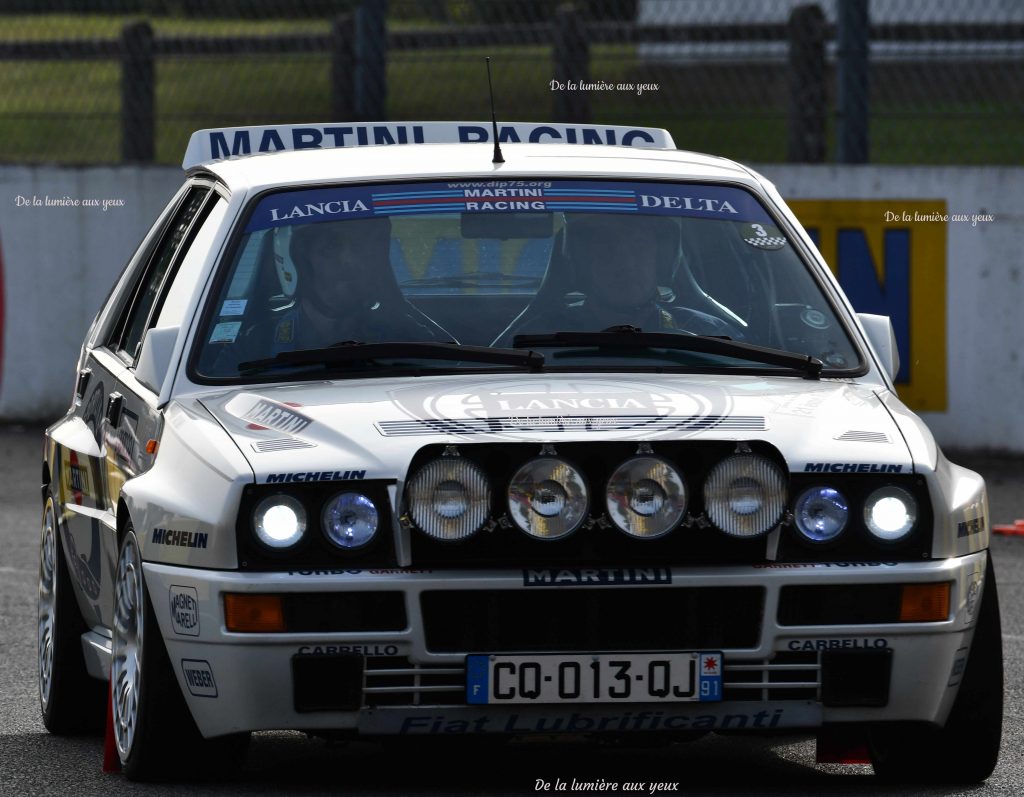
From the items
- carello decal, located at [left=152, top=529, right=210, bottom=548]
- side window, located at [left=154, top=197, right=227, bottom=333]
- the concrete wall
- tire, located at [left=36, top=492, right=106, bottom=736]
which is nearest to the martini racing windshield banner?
side window, located at [left=154, top=197, right=227, bottom=333]

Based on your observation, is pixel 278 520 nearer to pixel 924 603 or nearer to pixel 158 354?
pixel 158 354

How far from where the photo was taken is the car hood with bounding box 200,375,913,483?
4.79 m

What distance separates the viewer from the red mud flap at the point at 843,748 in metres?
5.34

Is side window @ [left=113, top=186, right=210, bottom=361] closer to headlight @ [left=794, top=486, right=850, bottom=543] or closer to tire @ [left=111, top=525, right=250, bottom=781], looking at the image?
tire @ [left=111, top=525, right=250, bottom=781]

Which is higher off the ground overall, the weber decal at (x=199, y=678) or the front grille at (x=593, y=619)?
the front grille at (x=593, y=619)

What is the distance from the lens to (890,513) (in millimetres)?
4887

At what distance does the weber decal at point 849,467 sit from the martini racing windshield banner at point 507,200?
126cm

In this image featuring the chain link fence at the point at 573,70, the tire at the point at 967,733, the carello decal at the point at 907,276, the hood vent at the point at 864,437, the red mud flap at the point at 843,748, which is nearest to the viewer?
the hood vent at the point at 864,437

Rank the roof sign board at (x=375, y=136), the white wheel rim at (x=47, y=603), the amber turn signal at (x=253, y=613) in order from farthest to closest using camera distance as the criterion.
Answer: the roof sign board at (x=375, y=136), the white wheel rim at (x=47, y=603), the amber turn signal at (x=253, y=613)

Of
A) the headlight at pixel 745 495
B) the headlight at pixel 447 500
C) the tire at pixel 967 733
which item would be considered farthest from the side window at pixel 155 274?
the tire at pixel 967 733

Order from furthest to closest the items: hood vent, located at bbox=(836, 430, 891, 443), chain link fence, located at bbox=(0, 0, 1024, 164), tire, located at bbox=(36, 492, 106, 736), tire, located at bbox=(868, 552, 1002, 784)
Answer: chain link fence, located at bbox=(0, 0, 1024, 164), tire, located at bbox=(36, 492, 106, 736), tire, located at bbox=(868, 552, 1002, 784), hood vent, located at bbox=(836, 430, 891, 443)

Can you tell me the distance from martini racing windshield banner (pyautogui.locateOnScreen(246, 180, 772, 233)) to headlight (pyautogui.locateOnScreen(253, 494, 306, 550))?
122cm

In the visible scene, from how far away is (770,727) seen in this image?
4.84 m

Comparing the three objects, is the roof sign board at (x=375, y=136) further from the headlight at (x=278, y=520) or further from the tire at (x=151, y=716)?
the headlight at (x=278, y=520)
